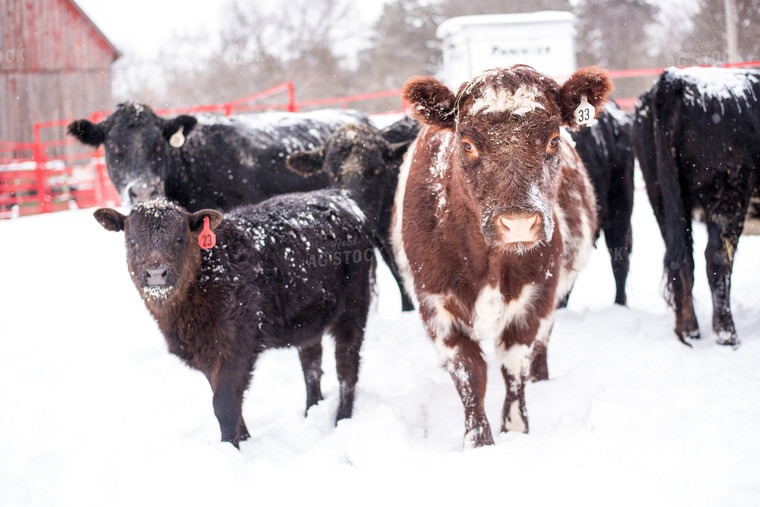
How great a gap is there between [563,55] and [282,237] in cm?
1378

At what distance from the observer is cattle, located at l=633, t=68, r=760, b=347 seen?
4.45 m

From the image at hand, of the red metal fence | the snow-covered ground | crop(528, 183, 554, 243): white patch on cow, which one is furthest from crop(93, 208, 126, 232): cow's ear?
the red metal fence

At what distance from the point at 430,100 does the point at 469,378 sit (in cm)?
149

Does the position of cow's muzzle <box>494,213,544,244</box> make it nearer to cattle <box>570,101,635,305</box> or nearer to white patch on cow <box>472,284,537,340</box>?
white patch on cow <box>472,284,537,340</box>

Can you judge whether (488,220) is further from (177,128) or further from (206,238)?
(177,128)

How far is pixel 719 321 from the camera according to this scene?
4.48m

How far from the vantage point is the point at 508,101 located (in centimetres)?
289

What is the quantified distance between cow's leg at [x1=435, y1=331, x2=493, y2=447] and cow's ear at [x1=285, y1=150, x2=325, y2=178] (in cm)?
276

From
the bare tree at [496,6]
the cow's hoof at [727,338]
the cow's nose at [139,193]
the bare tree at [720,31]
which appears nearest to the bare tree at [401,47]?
the bare tree at [496,6]

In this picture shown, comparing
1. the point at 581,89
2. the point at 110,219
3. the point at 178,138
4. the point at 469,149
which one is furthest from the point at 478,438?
the point at 178,138

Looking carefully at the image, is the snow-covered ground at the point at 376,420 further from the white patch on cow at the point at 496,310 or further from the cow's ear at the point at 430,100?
the cow's ear at the point at 430,100

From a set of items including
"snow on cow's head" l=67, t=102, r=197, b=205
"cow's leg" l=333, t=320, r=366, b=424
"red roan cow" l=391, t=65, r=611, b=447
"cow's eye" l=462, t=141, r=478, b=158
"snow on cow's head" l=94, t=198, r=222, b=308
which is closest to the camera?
"red roan cow" l=391, t=65, r=611, b=447

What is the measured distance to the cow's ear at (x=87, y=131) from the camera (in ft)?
18.3

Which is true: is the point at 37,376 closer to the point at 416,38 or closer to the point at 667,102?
the point at 667,102
